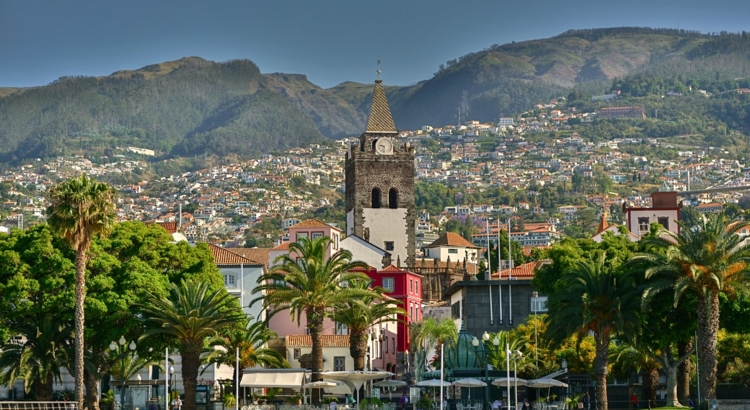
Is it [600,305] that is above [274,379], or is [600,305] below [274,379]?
above

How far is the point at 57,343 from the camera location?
69.4 m

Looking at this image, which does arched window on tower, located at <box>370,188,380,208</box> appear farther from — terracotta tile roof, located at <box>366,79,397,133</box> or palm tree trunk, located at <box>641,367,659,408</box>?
palm tree trunk, located at <box>641,367,659,408</box>

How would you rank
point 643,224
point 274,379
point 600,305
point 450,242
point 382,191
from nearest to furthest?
point 600,305
point 274,379
point 643,224
point 382,191
point 450,242

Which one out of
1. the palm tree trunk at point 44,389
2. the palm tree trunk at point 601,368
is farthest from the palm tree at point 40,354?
the palm tree trunk at point 601,368

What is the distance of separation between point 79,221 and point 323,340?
31.4 meters

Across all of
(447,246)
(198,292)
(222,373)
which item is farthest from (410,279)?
(447,246)

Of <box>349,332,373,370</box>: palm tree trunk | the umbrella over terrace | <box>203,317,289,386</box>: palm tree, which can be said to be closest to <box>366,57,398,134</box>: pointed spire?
<box>203,317,289,386</box>: palm tree

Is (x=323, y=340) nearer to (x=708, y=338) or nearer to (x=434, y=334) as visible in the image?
(x=434, y=334)

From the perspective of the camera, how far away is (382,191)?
138m

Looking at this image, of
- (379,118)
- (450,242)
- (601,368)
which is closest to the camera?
(601,368)

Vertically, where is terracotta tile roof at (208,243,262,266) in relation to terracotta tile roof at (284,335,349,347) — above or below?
above

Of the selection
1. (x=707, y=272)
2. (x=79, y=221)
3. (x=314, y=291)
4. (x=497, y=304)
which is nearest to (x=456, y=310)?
(x=497, y=304)

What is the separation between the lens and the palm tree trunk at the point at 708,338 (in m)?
59.2

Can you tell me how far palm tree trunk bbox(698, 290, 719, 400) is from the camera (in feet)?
194
